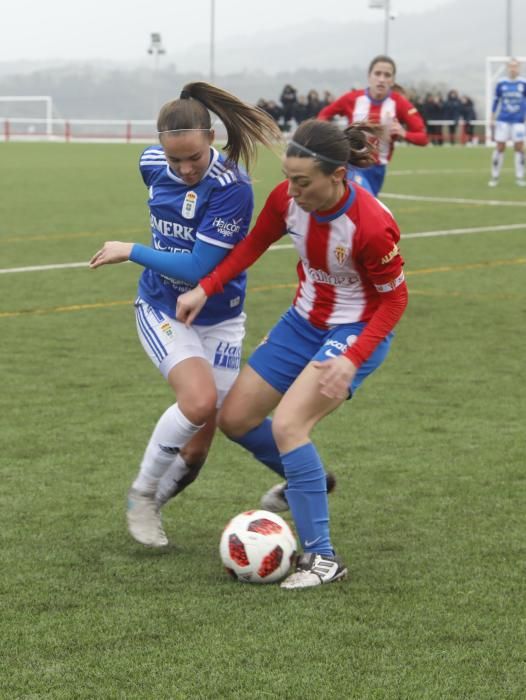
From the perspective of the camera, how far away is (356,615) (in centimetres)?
461

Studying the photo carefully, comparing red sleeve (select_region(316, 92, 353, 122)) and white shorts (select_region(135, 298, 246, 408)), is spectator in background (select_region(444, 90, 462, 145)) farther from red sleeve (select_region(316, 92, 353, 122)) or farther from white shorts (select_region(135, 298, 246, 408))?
white shorts (select_region(135, 298, 246, 408))

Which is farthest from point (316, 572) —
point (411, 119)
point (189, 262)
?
point (411, 119)

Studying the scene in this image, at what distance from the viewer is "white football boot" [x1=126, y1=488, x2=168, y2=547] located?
5.37m

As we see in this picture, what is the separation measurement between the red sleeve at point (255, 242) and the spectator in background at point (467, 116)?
4340cm

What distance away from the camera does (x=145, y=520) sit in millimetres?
5398

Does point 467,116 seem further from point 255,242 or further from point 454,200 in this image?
point 255,242

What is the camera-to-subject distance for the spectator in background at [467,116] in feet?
157

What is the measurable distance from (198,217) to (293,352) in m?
0.67

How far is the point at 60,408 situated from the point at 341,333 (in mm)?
3134

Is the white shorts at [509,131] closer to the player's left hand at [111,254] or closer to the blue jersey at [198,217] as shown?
the blue jersey at [198,217]

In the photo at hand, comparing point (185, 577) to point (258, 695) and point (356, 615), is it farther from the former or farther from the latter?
point (258, 695)

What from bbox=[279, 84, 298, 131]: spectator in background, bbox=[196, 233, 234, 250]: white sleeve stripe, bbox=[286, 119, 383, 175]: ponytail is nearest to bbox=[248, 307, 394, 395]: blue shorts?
bbox=[196, 233, 234, 250]: white sleeve stripe

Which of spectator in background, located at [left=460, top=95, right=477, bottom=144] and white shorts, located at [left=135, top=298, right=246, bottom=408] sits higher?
spectator in background, located at [left=460, top=95, right=477, bottom=144]

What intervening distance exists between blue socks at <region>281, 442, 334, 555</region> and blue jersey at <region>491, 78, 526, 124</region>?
21713mm
